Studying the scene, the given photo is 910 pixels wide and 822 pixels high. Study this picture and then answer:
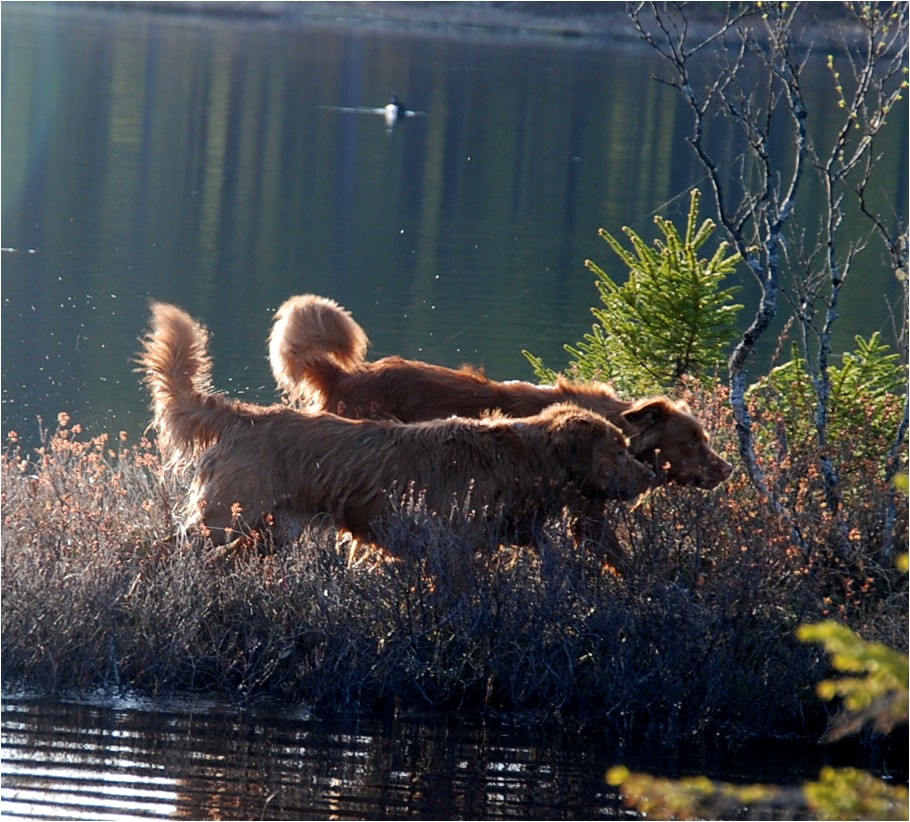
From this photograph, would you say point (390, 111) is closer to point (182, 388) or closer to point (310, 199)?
point (310, 199)

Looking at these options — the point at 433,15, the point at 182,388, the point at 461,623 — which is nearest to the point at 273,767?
the point at 461,623

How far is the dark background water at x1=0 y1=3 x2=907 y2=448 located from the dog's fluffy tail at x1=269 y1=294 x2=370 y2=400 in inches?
107

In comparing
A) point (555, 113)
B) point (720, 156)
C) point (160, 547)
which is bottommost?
point (160, 547)

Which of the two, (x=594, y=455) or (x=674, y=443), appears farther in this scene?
(x=674, y=443)

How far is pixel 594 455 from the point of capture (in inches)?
303

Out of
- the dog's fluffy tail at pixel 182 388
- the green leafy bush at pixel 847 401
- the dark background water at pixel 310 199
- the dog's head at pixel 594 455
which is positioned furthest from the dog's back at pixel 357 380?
the dark background water at pixel 310 199

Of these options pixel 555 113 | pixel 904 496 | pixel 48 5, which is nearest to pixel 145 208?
pixel 555 113

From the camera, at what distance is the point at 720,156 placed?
37375 mm

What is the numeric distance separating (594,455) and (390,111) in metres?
42.8

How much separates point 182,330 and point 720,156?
31767 millimetres

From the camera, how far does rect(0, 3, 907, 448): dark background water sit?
21484 mm

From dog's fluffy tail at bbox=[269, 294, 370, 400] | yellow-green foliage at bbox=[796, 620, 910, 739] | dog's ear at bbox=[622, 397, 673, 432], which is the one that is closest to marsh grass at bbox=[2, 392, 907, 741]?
dog's ear at bbox=[622, 397, 673, 432]

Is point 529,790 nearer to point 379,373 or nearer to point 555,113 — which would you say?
point 379,373

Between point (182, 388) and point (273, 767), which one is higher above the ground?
point (182, 388)
